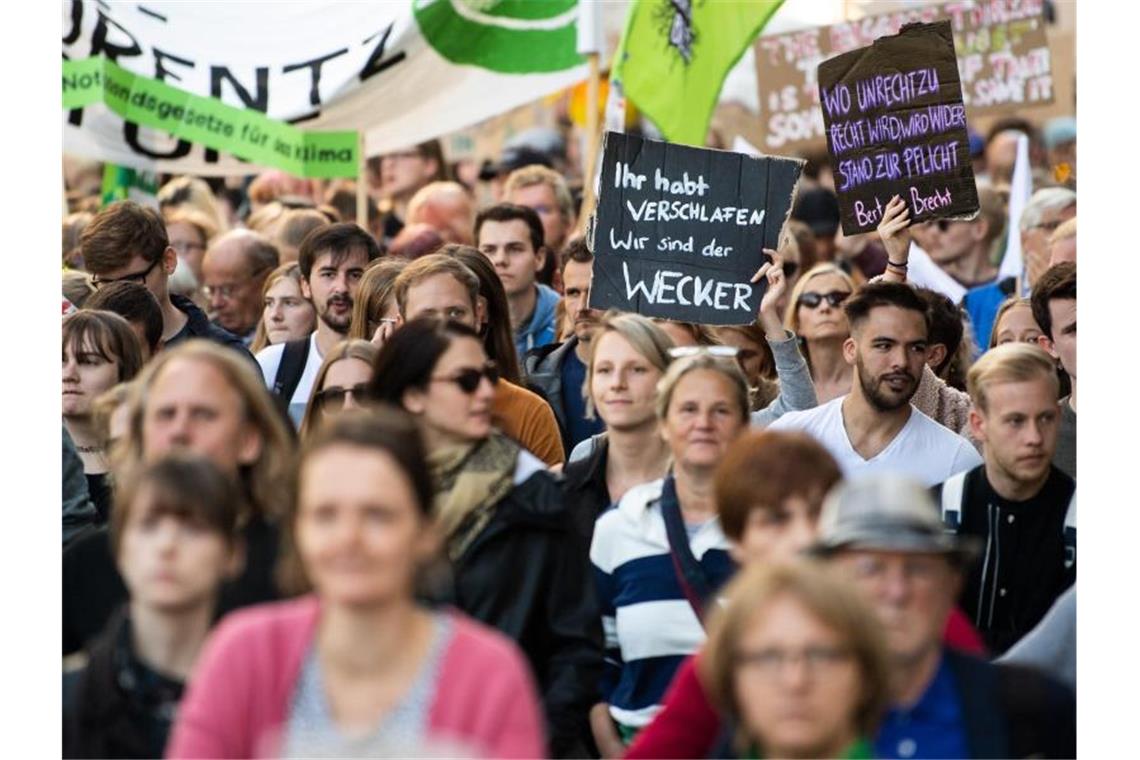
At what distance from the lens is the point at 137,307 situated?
798 centimetres

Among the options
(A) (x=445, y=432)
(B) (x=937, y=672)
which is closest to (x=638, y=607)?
(A) (x=445, y=432)

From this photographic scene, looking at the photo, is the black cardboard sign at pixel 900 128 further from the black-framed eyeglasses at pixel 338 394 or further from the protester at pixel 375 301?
the black-framed eyeglasses at pixel 338 394

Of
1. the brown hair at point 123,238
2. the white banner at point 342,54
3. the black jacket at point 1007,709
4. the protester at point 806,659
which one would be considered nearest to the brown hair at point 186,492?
the protester at point 806,659

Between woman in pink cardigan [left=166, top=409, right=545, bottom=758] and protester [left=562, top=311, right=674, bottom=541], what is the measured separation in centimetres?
245

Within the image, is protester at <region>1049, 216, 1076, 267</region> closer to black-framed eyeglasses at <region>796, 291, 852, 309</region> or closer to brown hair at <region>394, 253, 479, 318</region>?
black-framed eyeglasses at <region>796, 291, 852, 309</region>

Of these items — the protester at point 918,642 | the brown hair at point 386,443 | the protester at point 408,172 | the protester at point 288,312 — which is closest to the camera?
the brown hair at point 386,443

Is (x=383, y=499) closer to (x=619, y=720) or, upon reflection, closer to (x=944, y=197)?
(x=619, y=720)

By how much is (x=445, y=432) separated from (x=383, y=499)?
1666 mm

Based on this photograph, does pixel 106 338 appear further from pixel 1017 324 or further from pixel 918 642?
pixel 918 642

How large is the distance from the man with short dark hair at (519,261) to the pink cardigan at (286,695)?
5573 mm

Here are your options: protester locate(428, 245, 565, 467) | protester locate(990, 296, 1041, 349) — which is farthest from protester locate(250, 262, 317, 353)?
protester locate(990, 296, 1041, 349)

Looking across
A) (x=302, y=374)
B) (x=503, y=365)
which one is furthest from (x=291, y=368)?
(x=503, y=365)

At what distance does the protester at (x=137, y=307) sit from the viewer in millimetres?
7938

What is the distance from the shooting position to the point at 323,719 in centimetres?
384
